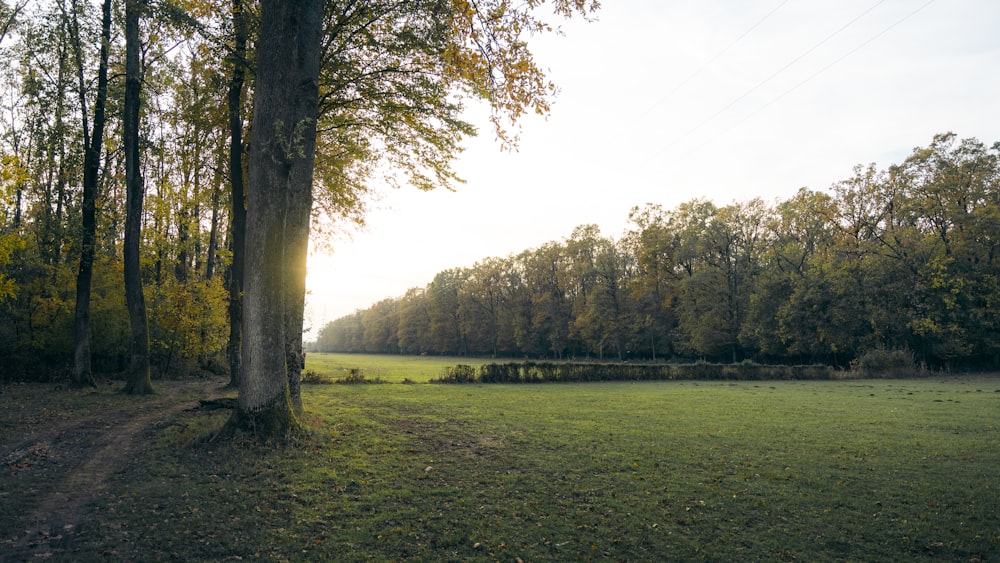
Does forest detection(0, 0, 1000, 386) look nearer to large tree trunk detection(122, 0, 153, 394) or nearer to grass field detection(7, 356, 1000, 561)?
large tree trunk detection(122, 0, 153, 394)

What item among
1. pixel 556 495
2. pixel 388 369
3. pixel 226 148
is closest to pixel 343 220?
pixel 226 148

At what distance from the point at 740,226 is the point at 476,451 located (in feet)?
168

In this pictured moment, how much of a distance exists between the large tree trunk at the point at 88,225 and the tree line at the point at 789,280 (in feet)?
142

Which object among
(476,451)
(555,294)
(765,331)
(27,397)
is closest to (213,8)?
(27,397)

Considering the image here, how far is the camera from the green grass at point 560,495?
4727 mm

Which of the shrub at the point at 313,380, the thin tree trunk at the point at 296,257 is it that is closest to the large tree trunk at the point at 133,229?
the thin tree trunk at the point at 296,257

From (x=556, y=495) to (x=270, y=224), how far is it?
6.44 metres

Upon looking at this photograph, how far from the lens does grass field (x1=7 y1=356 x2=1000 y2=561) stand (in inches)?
186

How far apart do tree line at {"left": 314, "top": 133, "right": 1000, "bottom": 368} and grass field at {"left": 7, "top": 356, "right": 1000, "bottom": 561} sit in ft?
101

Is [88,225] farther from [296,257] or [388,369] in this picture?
[388,369]

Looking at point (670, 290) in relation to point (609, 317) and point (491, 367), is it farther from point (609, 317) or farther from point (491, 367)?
point (491, 367)

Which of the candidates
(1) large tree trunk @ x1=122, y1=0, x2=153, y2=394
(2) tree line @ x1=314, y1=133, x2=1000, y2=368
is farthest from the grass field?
(2) tree line @ x1=314, y1=133, x2=1000, y2=368

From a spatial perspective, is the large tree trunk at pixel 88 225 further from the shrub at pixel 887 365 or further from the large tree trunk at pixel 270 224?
the shrub at pixel 887 365

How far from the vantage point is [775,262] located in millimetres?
47406
